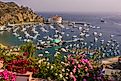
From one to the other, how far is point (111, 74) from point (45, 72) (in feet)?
7.41

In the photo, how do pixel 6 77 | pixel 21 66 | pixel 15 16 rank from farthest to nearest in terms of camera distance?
pixel 15 16 < pixel 21 66 < pixel 6 77

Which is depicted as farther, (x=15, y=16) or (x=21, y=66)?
(x=15, y=16)

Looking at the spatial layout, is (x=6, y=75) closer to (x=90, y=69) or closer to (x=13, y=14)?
(x=90, y=69)

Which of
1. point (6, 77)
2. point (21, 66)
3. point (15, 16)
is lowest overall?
point (15, 16)

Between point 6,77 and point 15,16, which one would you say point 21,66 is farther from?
point 15,16

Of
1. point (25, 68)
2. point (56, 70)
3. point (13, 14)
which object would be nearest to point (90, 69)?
point (56, 70)

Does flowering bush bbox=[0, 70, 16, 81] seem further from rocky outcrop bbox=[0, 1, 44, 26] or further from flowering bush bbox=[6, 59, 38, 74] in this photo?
rocky outcrop bbox=[0, 1, 44, 26]

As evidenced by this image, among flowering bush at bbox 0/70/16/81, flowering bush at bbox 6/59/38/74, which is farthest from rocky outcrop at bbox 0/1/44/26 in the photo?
flowering bush at bbox 0/70/16/81

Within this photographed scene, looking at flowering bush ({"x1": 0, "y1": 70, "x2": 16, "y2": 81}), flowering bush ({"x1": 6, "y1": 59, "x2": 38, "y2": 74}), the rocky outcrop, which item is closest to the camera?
flowering bush ({"x1": 0, "y1": 70, "x2": 16, "y2": 81})

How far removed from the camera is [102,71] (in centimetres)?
1146

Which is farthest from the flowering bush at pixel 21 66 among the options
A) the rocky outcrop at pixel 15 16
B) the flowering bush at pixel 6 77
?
the rocky outcrop at pixel 15 16

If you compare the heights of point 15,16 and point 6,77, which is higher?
point 6,77

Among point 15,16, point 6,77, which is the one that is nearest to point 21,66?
point 6,77

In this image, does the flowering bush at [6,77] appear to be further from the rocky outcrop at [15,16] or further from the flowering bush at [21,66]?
the rocky outcrop at [15,16]
